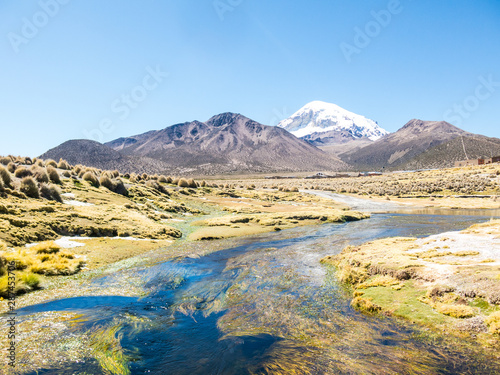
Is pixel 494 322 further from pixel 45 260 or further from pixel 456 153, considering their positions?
pixel 456 153

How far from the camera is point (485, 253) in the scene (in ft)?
37.8

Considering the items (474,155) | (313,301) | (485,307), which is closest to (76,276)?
(313,301)

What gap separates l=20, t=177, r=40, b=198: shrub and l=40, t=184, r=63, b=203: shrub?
39 cm

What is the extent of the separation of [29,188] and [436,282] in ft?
78.0

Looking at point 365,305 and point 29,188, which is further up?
point 29,188

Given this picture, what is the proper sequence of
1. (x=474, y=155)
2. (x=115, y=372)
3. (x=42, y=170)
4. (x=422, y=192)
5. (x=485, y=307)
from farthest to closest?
(x=474, y=155), (x=422, y=192), (x=42, y=170), (x=485, y=307), (x=115, y=372)

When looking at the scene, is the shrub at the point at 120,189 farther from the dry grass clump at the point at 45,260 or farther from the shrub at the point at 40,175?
the dry grass clump at the point at 45,260

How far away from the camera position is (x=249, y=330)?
7.80 metres

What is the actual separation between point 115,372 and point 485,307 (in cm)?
900

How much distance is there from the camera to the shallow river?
603 cm

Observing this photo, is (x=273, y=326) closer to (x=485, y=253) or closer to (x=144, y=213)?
(x=485, y=253)

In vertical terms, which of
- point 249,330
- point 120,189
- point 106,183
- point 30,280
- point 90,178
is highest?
point 90,178

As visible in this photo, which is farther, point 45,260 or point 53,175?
point 53,175

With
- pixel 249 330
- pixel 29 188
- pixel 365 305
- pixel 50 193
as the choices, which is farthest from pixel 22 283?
pixel 50 193
